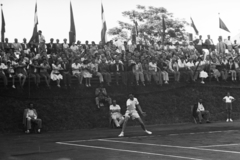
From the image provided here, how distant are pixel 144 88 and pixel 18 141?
38.3 ft

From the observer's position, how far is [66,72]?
26.6 meters

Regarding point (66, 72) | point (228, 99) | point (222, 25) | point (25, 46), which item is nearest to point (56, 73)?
point (66, 72)

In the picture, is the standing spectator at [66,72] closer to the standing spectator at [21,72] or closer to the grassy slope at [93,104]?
the grassy slope at [93,104]

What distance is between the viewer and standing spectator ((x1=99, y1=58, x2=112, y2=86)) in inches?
1093

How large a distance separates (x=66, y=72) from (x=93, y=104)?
7.88 feet

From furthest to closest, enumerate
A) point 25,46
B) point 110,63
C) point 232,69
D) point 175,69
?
point 232,69, point 175,69, point 25,46, point 110,63

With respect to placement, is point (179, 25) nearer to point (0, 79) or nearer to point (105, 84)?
point (105, 84)

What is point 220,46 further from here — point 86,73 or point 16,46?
point 16,46

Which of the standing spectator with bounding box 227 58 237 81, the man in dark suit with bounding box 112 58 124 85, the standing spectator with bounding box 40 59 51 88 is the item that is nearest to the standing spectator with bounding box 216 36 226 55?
the standing spectator with bounding box 227 58 237 81

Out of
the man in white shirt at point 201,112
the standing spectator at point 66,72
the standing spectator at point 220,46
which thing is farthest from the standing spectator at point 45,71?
the standing spectator at point 220,46

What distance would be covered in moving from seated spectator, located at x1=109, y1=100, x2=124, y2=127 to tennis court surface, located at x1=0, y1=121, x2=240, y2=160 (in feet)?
11.0

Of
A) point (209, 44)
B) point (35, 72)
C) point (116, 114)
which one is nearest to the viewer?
point (116, 114)

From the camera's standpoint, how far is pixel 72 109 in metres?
26.1

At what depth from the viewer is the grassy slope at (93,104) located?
81.4ft
